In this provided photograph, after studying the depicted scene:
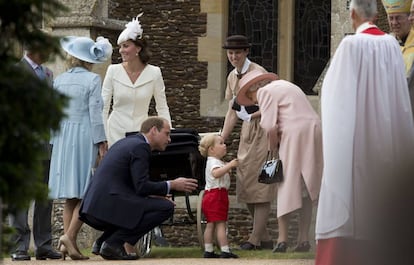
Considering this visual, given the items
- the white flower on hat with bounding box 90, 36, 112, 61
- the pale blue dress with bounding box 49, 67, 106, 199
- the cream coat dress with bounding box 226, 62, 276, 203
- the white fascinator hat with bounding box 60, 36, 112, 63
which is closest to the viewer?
the pale blue dress with bounding box 49, 67, 106, 199

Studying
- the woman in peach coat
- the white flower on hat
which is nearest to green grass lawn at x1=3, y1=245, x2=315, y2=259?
the woman in peach coat

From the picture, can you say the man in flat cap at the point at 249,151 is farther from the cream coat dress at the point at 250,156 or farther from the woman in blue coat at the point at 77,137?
the woman in blue coat at the point at 77,137

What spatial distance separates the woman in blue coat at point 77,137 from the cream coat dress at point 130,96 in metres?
0.37

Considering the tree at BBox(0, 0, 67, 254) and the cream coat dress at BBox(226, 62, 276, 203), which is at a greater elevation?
the tree at BBox(0, 0, 67, 254)

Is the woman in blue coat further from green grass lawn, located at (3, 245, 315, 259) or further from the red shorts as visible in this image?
the red shorts

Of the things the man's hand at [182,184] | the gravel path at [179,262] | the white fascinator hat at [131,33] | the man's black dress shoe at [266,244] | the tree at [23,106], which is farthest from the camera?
the man's black dress shoe at [266,244]

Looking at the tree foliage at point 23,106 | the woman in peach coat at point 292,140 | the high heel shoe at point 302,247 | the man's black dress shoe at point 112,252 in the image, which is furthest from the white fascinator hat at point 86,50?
the tree foliage at point 23,106

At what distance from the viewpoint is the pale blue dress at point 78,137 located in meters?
13.2

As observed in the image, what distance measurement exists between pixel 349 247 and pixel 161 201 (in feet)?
9.74

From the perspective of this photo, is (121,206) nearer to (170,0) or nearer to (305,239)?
(305,239)

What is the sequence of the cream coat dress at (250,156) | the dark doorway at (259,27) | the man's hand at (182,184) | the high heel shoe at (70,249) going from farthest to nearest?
1. the dark doorway at (259,27)
2. the cream coat dress at (250,156)
3. the high heel shoe at (70,249)
4. the man's hand at (182,184)

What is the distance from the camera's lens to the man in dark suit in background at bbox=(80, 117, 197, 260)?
40.8ft

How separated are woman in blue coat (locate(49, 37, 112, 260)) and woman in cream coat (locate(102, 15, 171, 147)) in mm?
353

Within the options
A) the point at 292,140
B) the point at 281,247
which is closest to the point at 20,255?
the point at 281,247
